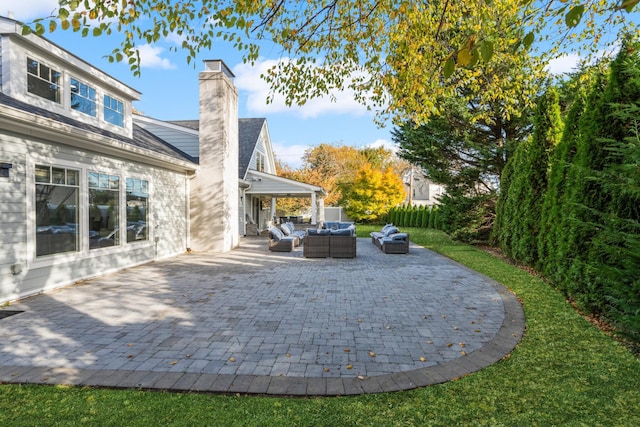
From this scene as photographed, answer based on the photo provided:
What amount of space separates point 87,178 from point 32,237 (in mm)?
1834

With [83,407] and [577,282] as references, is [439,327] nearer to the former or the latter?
[577,282]

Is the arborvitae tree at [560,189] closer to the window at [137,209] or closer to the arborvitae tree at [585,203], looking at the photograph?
the arborvitae tree at [585,203]

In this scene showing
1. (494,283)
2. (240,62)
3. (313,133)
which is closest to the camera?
(240,62)

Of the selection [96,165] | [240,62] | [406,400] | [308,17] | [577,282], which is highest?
[308,17]

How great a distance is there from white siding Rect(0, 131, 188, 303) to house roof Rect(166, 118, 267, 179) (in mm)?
8476

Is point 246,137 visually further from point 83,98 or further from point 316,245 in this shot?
point 83,98

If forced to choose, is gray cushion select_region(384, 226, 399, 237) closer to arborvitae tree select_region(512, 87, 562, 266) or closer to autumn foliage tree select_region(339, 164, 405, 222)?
arborvitae tree select_region(512, 87, 562, 266)

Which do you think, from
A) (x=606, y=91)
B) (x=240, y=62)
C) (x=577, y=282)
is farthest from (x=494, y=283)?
(x=240, y=62)

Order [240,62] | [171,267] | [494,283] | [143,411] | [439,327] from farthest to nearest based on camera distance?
[171,267] < [494,283] < [240,62] < [439,327] < [143,411]

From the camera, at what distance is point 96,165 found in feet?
26.3

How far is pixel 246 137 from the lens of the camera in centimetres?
2111

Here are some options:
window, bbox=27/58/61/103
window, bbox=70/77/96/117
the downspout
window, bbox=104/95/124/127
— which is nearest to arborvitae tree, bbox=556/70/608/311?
window, bbox=27/58/61/103

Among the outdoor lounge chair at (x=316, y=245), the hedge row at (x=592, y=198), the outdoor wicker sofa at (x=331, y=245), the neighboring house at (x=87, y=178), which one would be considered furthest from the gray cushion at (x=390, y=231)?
the neighboring house at (x=87, y=178)

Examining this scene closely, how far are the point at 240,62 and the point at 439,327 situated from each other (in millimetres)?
4948
